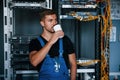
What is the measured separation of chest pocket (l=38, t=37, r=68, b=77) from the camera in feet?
6.89

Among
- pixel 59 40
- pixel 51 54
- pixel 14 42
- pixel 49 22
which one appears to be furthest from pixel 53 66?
pixel 14 42

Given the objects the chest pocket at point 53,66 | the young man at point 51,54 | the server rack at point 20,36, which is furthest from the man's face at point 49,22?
the server rack at point 20,36

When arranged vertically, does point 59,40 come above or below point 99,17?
below

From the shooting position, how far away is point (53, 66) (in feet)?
6.91

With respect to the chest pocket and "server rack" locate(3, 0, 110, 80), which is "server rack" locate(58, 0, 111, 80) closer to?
"server rack" locate(3, 0, 110, 80)

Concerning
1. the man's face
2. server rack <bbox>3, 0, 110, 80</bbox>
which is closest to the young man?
the man's face

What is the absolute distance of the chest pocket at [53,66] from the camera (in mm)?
2100

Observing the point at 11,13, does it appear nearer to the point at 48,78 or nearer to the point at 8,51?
the point at 8,51

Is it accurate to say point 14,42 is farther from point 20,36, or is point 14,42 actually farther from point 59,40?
point 59,40

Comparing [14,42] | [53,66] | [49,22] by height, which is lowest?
[53,66]

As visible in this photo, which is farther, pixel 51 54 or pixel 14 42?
A: pixel 14 42

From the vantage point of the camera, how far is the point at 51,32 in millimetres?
2135

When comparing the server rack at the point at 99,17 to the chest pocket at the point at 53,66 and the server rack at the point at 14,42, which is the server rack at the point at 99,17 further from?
the chest pocket at the point at 53,66

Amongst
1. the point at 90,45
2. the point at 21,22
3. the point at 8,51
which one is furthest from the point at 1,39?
the point at 90,45
